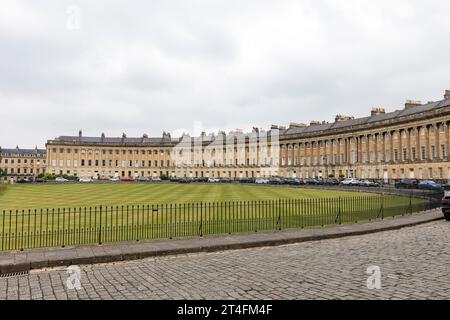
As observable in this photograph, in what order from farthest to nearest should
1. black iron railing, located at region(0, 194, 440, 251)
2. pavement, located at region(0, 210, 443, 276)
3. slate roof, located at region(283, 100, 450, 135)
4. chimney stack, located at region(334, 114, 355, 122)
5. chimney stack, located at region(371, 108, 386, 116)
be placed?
chimney stack, located at region(334, 114, 355, 122), chimney stack, located at region(371, 108, 386, 116), slate roof, located at region(283, 100, 450, 135), black iron railing, located at region(0, 194, 440, 251), pavement, located at region(0, 210, 443, 276)

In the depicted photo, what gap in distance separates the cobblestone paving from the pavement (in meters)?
0.30

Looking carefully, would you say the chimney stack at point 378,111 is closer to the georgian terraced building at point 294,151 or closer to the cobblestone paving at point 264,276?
the georgian terraced building at point 294,151

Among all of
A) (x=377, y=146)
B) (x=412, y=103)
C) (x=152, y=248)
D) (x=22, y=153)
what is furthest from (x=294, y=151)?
(x=22, y=153)

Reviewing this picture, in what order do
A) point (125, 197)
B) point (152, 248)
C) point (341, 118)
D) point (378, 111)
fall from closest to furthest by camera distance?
point (152, 248) → point (125, 197) → point (378, 111) → point (341, 118)

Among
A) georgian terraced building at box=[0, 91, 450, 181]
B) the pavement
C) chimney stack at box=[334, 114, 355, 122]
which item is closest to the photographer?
the pavement

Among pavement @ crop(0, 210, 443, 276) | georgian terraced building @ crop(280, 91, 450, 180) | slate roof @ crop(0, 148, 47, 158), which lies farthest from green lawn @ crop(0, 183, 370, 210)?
slate roof @ crop(0, 148, 47, 158)

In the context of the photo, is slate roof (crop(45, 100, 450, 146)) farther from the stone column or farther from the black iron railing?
the black iron railing

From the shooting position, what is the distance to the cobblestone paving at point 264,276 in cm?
729

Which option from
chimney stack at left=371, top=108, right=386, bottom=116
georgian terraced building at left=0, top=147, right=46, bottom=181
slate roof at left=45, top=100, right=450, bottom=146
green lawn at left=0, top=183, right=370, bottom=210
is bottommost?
green lawn at left=0, top=183, right=370, bottom=210

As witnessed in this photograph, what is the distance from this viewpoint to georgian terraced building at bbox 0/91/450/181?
71562 millimetres

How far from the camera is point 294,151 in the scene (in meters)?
106

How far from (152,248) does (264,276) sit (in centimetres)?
433

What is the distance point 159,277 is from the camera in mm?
8750

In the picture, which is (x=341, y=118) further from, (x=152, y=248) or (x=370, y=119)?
(x=152, y=248)
